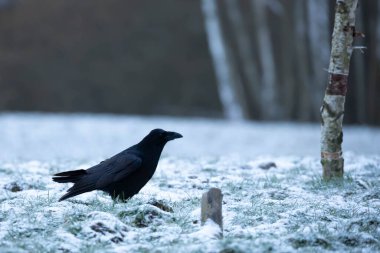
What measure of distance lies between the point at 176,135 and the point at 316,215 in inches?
63.8

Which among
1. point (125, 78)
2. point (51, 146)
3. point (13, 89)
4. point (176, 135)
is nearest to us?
point (176, 135)

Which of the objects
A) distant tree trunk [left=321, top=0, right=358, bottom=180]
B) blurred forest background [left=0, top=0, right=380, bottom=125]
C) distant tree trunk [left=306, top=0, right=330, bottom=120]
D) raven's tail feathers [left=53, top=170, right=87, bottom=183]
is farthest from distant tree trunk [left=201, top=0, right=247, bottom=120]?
raven's tail feathers [left=53, top=170, right=87, bottom=183]

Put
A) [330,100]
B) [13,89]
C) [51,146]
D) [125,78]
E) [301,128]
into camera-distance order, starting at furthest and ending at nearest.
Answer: [125,78] < [13,89] < [301,128] < [51,146] < [330,100]

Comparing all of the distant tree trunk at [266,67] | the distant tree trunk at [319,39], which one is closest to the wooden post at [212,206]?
the distant tree trunk at [319,39]

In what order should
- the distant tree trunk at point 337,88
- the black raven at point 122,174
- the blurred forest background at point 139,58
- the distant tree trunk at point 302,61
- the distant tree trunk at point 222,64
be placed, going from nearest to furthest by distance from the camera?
the black raven at point 122,174, the distant tree trunk at point 337,88, the distant tree trunk at point 222,64, the distant tree trunk at point 302,61, the blurred forest background at point 139,58

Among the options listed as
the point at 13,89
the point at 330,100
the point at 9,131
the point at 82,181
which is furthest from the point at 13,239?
the point at 13,89

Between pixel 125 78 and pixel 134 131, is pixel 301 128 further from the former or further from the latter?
pixel 125 78

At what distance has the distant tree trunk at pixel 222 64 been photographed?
2138cm

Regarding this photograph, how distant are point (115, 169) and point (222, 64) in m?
16.0

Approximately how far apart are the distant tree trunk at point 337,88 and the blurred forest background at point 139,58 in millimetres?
15546

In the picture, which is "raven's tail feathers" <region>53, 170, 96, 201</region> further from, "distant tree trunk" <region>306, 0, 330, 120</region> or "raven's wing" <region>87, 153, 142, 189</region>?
"distant tree trunk" <region>306, 0, 330, 120</region>

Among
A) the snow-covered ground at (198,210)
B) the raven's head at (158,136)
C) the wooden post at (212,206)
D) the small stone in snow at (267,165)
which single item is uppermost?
the raven's head at (158,136)

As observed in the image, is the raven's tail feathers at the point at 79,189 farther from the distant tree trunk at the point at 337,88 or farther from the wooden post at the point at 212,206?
the distant tree trunk at the point at 337,88

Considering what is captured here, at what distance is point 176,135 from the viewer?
650cm
